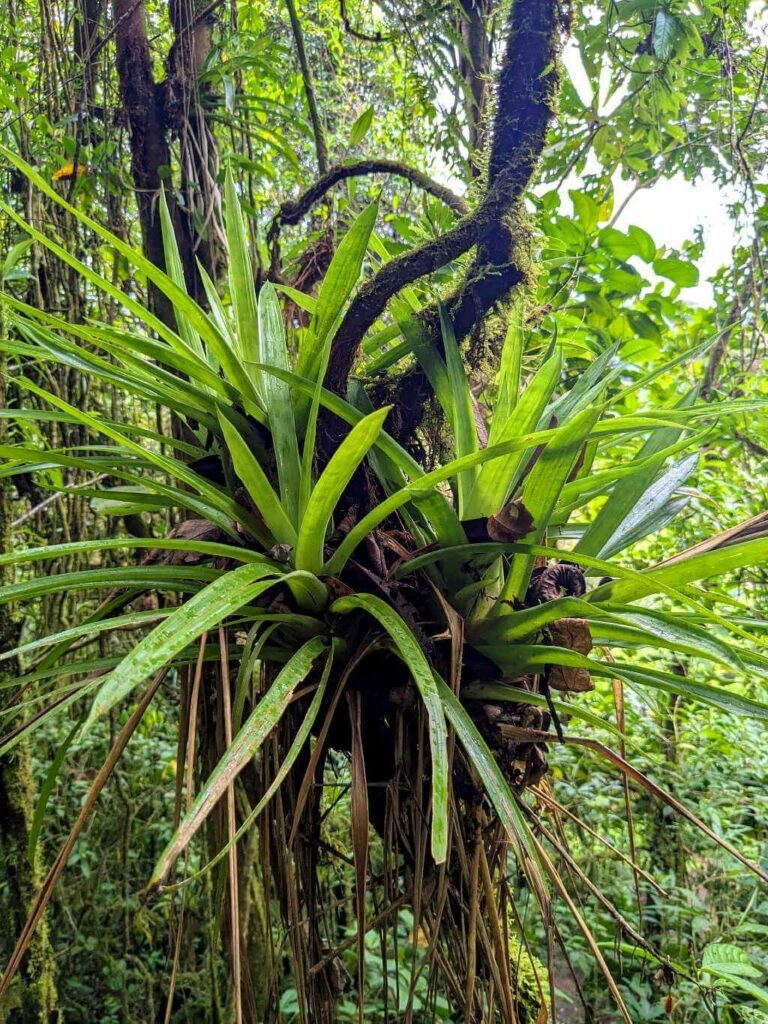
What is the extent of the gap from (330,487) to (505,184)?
334mm

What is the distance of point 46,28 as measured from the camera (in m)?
1.29

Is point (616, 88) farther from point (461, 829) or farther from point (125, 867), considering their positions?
point (125, 867)

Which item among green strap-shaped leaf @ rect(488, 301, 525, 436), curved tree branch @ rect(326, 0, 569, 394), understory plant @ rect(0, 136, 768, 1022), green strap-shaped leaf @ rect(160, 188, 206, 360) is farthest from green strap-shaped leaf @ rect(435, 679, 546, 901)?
green strap-shaped leaf @ rect(160, 188, 206, 360)

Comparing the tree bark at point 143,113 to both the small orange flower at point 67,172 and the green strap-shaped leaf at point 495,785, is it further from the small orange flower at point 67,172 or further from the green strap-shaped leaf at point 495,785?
the green strap-shaped leaf at point 495,785

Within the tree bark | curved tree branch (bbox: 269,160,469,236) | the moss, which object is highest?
the tree bark

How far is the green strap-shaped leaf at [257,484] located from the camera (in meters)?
0.50

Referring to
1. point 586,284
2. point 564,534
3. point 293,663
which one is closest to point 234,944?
point 293,663

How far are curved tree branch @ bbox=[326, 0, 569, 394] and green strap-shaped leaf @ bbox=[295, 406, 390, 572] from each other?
20 cm

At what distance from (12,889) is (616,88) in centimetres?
154

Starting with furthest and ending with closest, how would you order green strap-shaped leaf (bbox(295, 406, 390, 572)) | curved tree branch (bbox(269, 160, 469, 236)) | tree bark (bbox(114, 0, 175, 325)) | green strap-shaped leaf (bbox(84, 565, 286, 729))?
tree bark (bbox(114, 0, 175, 325))
curved tree branch (bbox(269, 160, 469, 236))
green strap-shaped leaf (bbox(295, 406, 390, 572))
green strap-shaped leaf (bbox(84, 565, 286, 729))

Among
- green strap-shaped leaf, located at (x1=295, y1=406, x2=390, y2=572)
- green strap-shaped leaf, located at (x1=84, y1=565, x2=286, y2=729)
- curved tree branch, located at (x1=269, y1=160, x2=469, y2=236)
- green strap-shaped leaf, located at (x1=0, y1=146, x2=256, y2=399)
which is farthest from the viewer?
curved tree branch, located at (x1=269, y1=160, x2=469, y2=236)

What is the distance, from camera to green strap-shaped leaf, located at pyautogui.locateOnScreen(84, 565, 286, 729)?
1.05 feet

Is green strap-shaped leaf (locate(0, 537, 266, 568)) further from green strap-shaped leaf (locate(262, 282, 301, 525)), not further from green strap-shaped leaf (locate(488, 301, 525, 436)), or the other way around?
green strap-shaped leaf (locate(488, 301, 525, 436))

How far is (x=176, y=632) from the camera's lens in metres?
0.36
